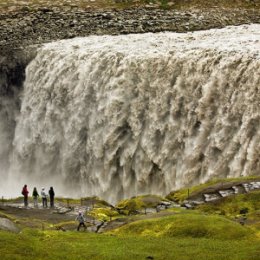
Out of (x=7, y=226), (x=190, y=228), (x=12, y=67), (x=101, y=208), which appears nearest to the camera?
(x=190, y=228)

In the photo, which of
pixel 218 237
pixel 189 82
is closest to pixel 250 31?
pixel 189 82

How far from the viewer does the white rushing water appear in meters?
52.2

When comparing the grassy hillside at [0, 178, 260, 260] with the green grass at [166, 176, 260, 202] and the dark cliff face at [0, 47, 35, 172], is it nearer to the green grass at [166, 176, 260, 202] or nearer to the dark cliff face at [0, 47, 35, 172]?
the green grass at [166, 176, 260, 202]

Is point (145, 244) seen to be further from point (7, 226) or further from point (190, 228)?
point (7, 226)

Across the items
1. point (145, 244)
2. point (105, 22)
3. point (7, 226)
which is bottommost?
point (145, 244)

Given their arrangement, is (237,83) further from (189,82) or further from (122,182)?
(122,182)

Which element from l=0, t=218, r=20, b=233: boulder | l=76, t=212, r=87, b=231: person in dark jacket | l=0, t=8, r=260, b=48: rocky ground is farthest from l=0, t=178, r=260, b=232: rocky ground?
l=0, t=8, r=260, b=48: rocky ground

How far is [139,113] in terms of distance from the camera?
60750 millimetres

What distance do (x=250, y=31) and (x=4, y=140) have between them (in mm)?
34040

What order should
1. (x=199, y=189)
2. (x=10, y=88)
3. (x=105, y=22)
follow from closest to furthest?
(x=199, y=189) → (x=10, y=88) → (x=105, y=22)

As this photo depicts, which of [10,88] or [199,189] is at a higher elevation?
[10,88]

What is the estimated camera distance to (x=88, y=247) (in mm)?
30828

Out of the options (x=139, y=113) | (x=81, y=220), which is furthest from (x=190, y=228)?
(x=139, y=113)

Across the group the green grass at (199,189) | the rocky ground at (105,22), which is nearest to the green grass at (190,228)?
the green grass at (199,189)
